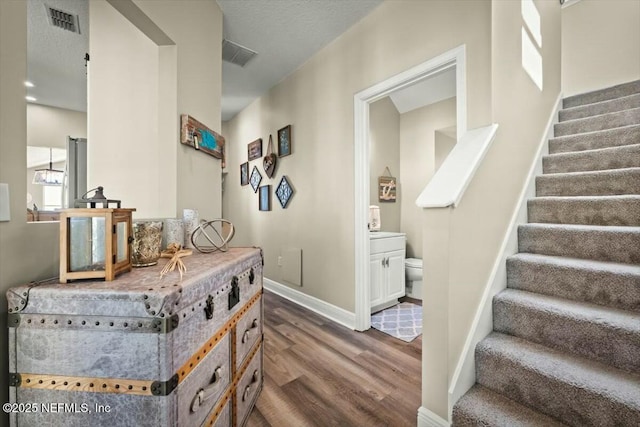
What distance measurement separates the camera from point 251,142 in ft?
14.7

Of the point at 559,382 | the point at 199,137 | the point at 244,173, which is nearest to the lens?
the point at 559,382

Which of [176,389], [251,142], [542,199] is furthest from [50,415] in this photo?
[251,142]

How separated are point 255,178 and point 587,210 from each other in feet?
12.5

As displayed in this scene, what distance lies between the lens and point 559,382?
1096mm

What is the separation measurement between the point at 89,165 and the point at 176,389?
5.57 feet

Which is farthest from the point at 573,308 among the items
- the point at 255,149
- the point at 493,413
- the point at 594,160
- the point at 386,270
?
the point at 255,149

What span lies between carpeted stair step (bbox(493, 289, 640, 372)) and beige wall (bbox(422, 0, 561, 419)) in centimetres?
20

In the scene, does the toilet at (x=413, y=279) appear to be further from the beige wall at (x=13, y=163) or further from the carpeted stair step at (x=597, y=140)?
the beige wall at (x=13, y=163)

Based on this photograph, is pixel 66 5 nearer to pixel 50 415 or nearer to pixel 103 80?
pixel 103 80

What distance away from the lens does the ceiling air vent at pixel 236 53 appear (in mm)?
2931

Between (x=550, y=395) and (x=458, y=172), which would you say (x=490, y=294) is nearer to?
(x=550, y=395)

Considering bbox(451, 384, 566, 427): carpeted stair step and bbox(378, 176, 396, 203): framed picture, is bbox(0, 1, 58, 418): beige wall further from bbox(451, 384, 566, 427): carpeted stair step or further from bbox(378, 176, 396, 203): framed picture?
bbox(378, 176, 396, 203): framed picture

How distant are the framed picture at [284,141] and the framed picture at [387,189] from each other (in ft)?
4.45

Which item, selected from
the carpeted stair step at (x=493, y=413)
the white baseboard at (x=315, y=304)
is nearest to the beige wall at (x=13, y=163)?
the carpeted stair step at (x=493, y=413)
